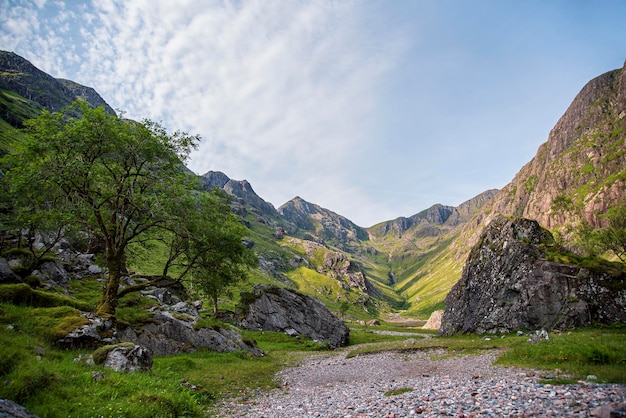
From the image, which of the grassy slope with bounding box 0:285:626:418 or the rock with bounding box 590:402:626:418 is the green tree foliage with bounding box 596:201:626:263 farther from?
the rock with bounding box 590:402:626:418

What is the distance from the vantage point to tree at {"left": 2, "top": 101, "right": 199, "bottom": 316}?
72.1 ft

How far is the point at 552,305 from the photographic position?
115 feet

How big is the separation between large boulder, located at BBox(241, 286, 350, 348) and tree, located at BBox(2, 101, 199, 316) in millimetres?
35492

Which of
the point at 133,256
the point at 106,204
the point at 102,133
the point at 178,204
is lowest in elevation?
the point at 133,256

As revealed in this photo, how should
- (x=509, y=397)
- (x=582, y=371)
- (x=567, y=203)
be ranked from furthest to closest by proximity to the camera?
(x=567, y=203)
(x=582, y=371)
(x=509, y=397)

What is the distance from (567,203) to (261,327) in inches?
4158

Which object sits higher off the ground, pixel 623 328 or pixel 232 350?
pixel 232 350

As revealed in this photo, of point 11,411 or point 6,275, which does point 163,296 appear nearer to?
point 6,275

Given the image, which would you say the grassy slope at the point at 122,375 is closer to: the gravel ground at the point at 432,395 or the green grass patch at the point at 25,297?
the green grass patch at the point at 25,297

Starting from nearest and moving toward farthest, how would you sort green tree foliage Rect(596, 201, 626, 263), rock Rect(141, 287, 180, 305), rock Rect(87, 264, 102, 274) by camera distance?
rock Rect(141, 287, 180, 305) < rock Rect(87, 264, 102, 274) < green tree foliage Rect(596, 201, 626, 263)

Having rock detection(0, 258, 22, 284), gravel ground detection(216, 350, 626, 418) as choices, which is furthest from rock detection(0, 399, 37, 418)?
rock detection(0, 258, 22, 284)

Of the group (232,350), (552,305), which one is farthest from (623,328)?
(232,350)

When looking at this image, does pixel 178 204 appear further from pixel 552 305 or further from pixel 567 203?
pixel 567 203

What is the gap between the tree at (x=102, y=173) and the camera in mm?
21969
